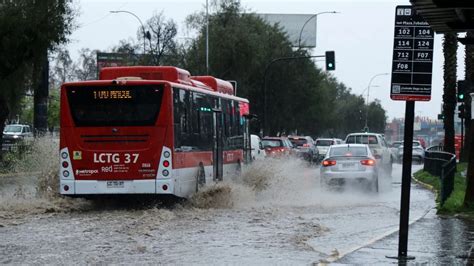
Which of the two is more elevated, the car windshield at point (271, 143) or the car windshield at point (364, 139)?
the car windshield at point (364, 139)

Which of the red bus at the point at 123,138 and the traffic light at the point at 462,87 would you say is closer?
the red bus at the point at 123,138

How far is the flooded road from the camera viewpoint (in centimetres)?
1101

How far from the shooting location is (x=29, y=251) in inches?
440

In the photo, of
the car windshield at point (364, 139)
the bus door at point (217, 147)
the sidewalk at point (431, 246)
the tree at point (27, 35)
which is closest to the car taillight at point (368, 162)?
the bus door at point (217, 147)

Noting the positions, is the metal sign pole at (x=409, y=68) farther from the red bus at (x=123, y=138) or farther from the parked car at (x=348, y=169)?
the parked car at (x=348, y=169)

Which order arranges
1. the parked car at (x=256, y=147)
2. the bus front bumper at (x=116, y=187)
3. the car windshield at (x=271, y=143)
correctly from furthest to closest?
1. the car windshield at (x=271, y=143)
2. the parked car at (x=256, y=147)
3. the bus front bumper at (x=116, y=187)

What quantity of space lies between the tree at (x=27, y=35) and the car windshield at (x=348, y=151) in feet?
47.9

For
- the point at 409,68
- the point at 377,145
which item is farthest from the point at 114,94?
the point at 377,145

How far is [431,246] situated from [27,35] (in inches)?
960

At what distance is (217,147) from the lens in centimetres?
2109

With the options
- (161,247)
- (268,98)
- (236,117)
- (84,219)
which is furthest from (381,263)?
(268,98)

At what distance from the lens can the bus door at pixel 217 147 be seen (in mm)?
20844

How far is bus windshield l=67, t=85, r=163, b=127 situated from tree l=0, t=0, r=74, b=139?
15.9 m

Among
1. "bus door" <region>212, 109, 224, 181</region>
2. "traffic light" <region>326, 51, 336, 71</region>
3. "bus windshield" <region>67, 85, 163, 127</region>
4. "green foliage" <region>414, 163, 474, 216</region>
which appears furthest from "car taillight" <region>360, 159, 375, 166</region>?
"traffic light" <region>326, 51, 336, 71</region>
